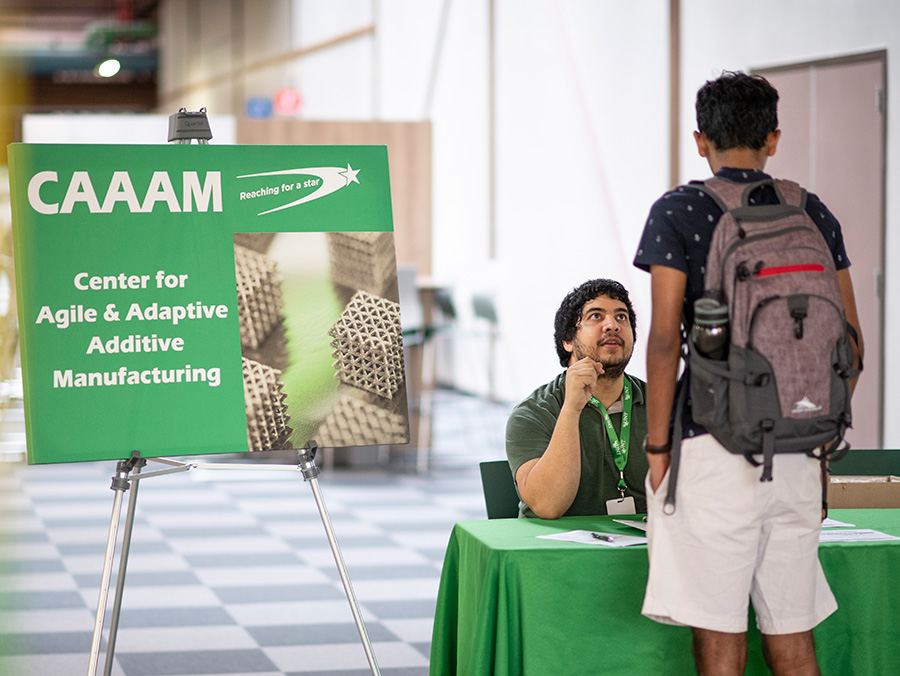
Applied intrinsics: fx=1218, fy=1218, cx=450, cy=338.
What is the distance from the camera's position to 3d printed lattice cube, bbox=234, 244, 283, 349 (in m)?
2.62

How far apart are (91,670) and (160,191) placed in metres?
0.99

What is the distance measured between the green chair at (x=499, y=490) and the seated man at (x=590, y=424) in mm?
133

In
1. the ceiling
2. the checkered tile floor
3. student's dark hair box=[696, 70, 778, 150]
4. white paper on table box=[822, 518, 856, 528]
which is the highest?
the ceiling

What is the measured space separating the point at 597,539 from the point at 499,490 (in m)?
0.56

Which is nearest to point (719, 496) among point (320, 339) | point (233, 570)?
point (320, 339)

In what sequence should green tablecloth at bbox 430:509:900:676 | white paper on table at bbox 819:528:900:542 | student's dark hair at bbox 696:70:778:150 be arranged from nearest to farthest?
1. student's dark hair at bbox 696:70:778:150
2. green tablecloth at bbox 430:509:900:676
3. white paper on table at bbox 819:528:900:542

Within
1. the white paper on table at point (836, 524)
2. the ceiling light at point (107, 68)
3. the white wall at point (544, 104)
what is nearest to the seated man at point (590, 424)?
the white paper on table at point (836, 524)

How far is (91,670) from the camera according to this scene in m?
2.43

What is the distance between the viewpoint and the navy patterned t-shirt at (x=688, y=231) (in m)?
2.00

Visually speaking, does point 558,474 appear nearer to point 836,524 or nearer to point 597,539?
point 597,539

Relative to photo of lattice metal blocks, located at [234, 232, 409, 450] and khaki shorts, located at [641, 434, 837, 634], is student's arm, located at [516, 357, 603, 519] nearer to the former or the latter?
photo of lattice metal blocks, located at [234, 232, 409, 450]

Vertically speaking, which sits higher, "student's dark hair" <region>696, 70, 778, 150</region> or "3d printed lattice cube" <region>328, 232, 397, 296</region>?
"student's dark hair" <region>696, 70, 778, 150</region>

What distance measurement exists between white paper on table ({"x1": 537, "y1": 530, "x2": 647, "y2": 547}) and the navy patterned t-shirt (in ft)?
1.04

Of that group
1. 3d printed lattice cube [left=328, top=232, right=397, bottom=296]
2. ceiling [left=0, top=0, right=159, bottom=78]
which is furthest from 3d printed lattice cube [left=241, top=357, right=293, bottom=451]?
ceiling [left=0, top=0, right=159, bottom=78]
